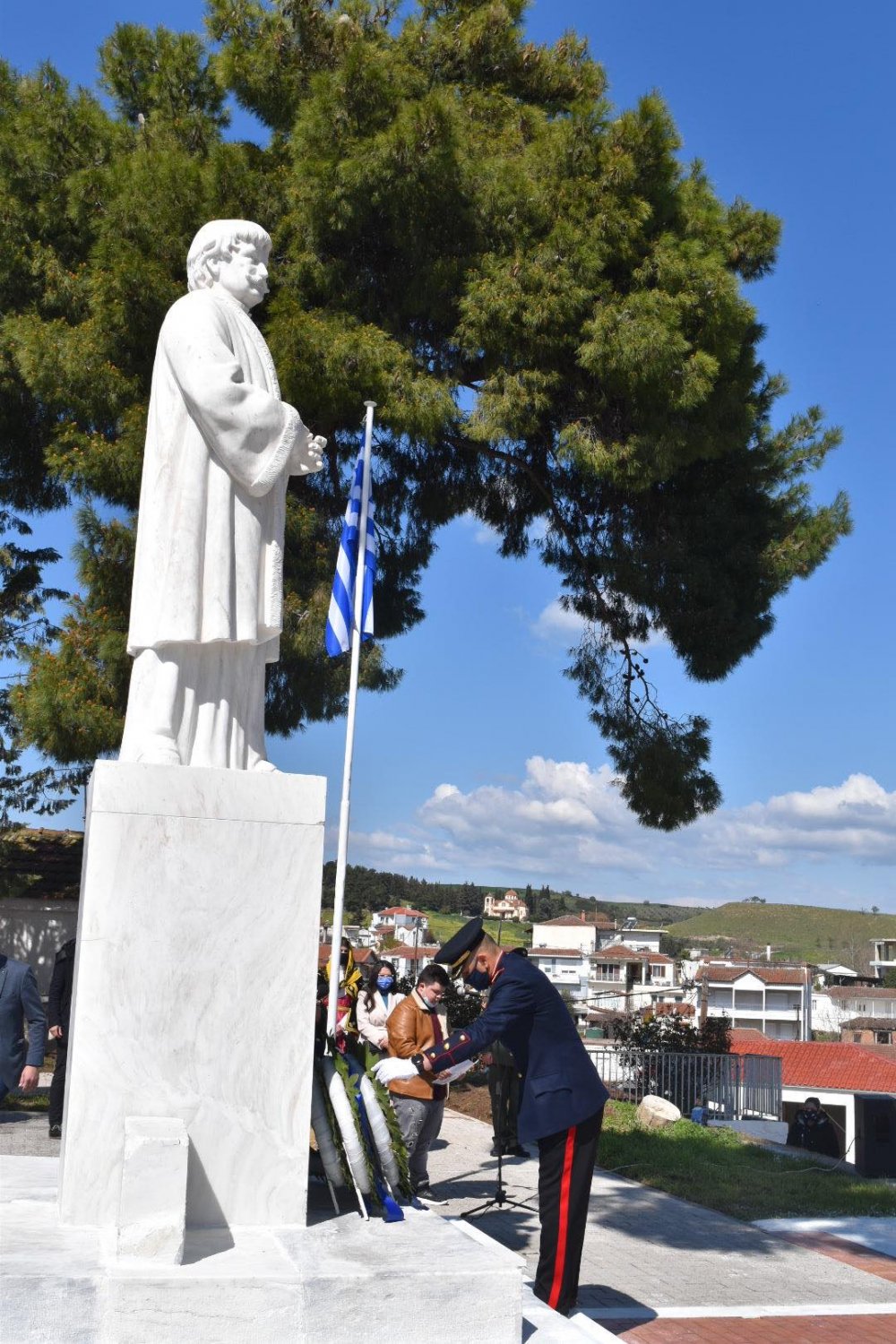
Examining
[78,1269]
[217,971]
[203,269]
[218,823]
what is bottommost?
[78,1269]

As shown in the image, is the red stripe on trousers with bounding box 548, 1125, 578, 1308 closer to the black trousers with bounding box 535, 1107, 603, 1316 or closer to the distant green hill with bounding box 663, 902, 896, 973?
the black trousers with bounding box 535, 1107, 603, 1316

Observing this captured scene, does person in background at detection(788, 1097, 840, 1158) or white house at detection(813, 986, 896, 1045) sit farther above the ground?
person in background at detection(788, 1097, 840, 1158)

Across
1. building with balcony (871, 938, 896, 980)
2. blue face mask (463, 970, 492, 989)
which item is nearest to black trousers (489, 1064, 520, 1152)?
blue face mask (463, 970, 492, 989)

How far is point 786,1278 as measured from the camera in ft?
22.0

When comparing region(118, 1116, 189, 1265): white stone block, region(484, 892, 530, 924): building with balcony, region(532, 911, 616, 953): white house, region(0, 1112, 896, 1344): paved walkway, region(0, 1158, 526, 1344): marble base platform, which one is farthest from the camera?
region(484, 892, 530, 924): building with balcony

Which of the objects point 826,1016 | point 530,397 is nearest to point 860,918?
point 826,1016

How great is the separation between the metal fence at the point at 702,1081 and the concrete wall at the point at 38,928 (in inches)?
314

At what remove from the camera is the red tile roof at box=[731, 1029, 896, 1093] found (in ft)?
106

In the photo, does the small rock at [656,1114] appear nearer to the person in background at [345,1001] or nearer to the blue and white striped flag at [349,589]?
the person in background at [345,1001]

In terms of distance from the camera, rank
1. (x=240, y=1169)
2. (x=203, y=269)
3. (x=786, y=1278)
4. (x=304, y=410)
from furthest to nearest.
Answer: (x=304, y=410) < (x=786, y=1278) < (x=203, y=269) < (x=240, y=1169)

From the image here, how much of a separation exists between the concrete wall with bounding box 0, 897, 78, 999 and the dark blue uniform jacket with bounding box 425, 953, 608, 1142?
48.6 feet

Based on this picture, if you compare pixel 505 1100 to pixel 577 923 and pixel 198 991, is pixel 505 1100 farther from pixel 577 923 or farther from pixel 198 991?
pixel 577 923

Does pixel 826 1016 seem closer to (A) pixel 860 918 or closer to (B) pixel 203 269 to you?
(A) pixel 860 918

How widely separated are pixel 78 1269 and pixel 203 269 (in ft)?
11.5
